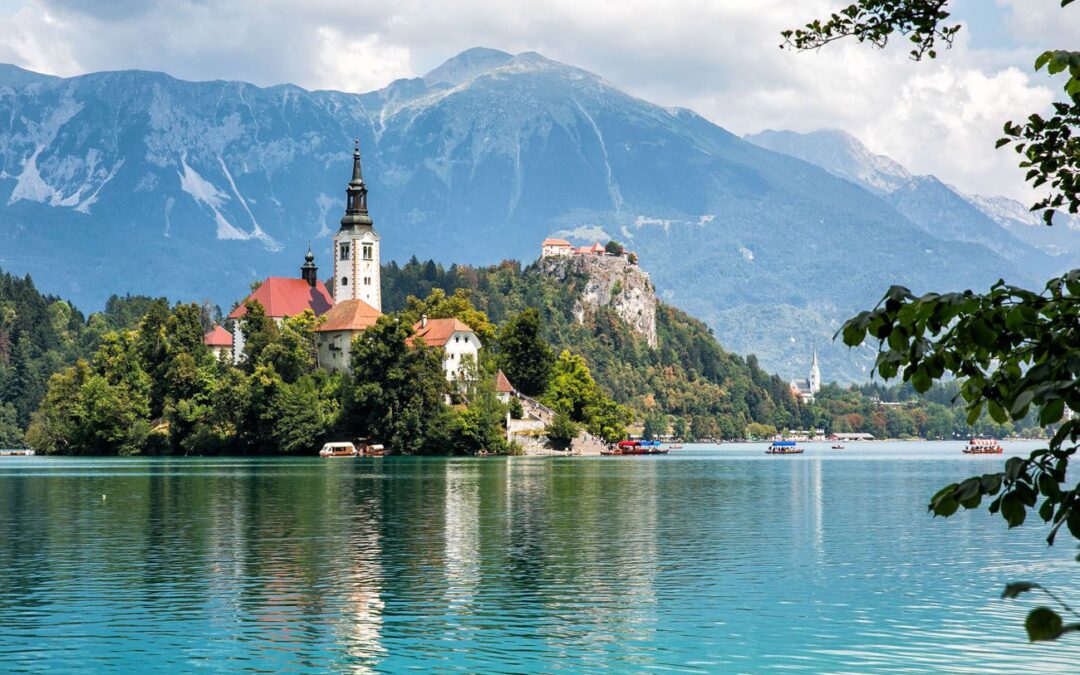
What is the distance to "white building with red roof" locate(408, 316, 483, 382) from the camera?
15888 cm

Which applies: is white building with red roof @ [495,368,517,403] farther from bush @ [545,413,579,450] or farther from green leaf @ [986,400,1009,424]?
green leaf @ [986,400,1009,424]

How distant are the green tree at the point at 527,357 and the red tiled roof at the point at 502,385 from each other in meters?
6.25

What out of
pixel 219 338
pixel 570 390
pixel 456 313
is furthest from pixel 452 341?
pixel 219 338

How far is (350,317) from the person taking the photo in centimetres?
16575

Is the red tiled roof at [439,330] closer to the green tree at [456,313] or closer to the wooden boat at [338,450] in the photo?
the green tree at [456,313]

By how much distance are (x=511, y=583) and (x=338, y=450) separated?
352ft

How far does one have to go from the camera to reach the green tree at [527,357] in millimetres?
165375

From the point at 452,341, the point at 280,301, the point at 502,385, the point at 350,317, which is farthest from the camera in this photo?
the point at 280,301

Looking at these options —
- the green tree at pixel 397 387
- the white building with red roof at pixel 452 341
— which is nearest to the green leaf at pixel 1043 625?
the green tree at pixel 397 387

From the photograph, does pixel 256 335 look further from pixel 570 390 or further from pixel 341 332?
pixel 570 390

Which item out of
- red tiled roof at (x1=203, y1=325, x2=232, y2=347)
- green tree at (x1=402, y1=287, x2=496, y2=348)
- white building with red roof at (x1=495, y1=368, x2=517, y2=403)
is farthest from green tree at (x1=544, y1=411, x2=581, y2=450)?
red tiled roof at (x1=203, y1=325, x2=232, y2=347)

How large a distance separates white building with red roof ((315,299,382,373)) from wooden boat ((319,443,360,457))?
1642 centimetres

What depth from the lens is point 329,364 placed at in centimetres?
16725

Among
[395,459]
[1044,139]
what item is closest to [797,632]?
[1044,139]
